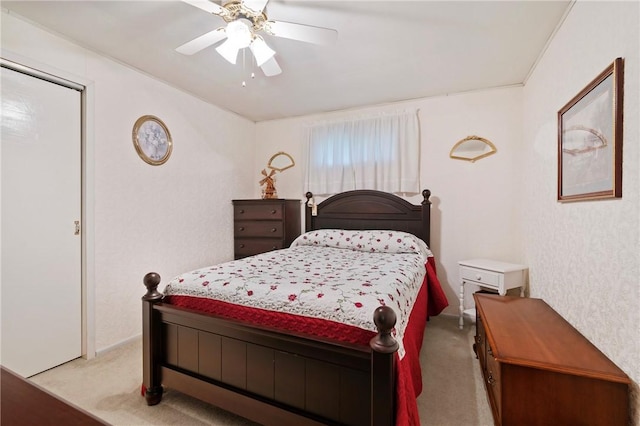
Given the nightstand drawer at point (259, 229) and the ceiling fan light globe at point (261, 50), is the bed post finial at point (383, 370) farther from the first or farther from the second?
the nightstand drawer at point (259, 229)

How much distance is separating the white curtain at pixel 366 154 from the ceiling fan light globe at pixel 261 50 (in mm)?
1800

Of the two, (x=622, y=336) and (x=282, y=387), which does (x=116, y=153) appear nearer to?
(x=282, y=387)

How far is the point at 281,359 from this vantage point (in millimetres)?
1403

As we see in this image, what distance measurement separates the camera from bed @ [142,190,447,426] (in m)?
1.18

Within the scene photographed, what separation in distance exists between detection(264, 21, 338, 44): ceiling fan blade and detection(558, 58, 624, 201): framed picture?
1382mm

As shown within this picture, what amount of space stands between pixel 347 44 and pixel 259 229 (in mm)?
2330

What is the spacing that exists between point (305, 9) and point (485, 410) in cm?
270

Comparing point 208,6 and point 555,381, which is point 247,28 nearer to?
A: point 208,6

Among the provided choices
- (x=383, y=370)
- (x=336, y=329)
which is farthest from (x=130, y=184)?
(x=383, y=370)

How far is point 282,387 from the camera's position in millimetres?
1403

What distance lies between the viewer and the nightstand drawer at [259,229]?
11.8 ft

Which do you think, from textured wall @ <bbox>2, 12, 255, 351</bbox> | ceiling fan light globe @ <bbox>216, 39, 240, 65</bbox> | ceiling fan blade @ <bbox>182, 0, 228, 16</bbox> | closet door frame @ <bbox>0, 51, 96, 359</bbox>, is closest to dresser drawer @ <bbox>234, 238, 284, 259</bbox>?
textured wall @ <bbox>2, 12, 255, 351</bbox>

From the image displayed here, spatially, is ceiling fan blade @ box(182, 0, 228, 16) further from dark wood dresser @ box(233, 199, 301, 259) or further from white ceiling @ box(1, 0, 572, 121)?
dark wood dresser @ box(233, 199, 301, 259)

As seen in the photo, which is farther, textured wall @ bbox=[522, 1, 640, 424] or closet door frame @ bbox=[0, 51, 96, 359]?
closet door frame @ bbox=[0, 51, 96, 359]
